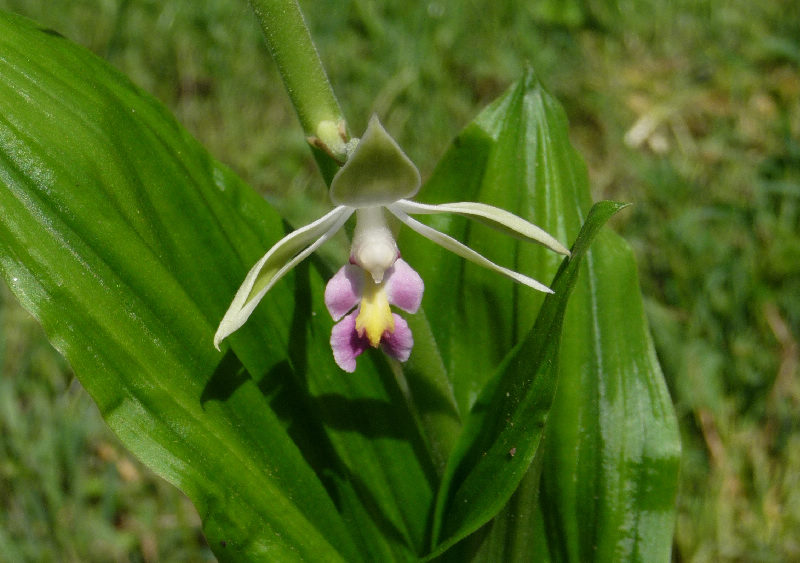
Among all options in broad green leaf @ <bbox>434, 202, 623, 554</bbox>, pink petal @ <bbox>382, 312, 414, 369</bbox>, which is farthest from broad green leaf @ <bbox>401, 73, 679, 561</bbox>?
pink petal @ <bbox>382, 312, 414, 369</bbox>

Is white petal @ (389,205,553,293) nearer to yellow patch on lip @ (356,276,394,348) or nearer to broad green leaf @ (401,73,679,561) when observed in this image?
yellow patch on lip @ (356,276,394,348)

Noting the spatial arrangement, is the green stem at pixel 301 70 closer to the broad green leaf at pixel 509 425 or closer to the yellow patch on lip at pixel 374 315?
the yellow patch on lip at pixel 374 315

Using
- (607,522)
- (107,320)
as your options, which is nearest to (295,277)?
(107,320)

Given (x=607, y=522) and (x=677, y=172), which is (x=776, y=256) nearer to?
(x=677, y=172)

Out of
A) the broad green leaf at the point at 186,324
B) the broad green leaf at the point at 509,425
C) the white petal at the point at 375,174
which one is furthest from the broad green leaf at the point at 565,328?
the white petal at the point at 375,174

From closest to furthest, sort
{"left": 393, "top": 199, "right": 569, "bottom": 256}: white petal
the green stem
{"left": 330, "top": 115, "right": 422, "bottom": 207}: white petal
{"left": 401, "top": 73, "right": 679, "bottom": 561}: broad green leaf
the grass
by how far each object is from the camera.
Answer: {"left": 330, "top": 115, "right": 422, "bottom": 207}: white petal, {"left": 393, "top": 199, "right": 569, "bottom": 256}: white petal, the green stem, {"left": 401, "top": 73, "right": 679, "bottom": 561}: broad green leaf, the grass

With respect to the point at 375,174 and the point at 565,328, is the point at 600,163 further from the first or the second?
the point at 375,174

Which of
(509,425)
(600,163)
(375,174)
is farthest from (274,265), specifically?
(600,163)
